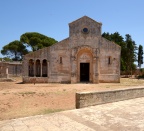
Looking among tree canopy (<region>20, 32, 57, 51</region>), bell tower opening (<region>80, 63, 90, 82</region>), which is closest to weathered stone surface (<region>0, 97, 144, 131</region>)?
bell tower opening (<region>80, 63, 90, 82</region>)

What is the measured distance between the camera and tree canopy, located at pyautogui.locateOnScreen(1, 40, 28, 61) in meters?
56.4

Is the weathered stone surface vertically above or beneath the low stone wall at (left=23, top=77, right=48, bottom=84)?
beneath

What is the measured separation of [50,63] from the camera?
86.2 ft

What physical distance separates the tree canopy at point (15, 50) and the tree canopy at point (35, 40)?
7.05 feet

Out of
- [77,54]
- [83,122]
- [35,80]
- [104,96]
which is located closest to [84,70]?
[77,54]

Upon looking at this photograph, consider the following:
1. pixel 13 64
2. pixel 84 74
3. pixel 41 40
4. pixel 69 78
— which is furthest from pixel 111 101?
pixel 41 40

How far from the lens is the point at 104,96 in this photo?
8914 mm

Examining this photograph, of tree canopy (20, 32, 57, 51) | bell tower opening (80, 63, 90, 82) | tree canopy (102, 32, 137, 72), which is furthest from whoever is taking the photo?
tree canopy (20, 32, 57, 51)

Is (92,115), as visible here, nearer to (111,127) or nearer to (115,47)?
(111,127)

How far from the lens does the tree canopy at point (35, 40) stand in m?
53.3

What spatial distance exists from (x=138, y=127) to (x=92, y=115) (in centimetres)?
179

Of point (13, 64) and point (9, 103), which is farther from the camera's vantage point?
point (13, 64)

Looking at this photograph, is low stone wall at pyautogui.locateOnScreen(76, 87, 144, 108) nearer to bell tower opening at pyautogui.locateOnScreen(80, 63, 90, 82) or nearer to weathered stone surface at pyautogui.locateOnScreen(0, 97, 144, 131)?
weathered stone surface at pyautogui.locateOnScreen(0, 97, 144, 131)

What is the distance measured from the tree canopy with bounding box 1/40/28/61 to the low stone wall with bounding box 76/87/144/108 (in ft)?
163
